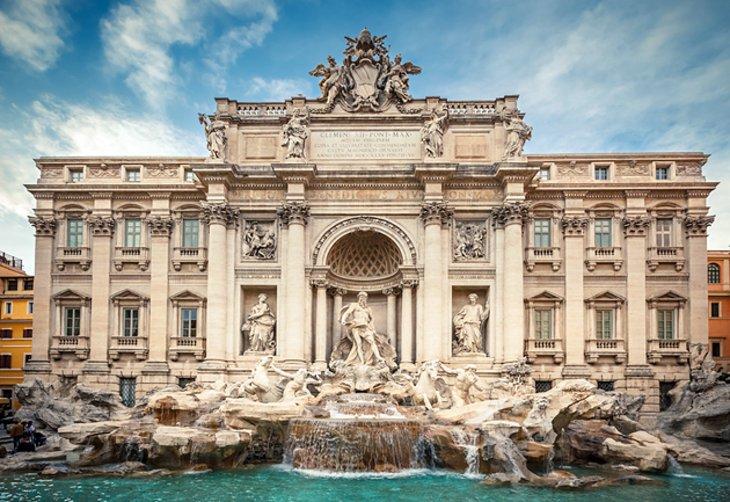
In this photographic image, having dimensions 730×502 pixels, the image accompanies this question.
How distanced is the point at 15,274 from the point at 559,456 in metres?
39.6

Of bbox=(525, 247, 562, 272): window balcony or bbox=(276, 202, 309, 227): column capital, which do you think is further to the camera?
bbox=(525, 247, 562, 272): window balcony

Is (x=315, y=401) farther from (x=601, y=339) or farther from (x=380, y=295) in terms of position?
(x=601, y=339)

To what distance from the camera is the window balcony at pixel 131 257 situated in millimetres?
27594

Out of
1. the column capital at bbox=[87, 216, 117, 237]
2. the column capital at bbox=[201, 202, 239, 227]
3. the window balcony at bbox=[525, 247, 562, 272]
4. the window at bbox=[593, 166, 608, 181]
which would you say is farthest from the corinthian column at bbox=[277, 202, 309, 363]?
the window at bbox=[593, 166, 608, 181]

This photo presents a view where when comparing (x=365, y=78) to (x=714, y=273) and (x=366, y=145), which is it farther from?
(x=714, y=273)

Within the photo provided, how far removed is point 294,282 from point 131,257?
867cm

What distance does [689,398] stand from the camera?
24422mm

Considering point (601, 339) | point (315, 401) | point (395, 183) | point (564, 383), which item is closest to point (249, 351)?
point (315, 401)

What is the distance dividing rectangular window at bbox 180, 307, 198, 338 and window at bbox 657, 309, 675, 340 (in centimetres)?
2226

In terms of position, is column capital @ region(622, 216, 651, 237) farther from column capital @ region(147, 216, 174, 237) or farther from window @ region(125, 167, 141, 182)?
window @ region(125, 167, 141, 182)

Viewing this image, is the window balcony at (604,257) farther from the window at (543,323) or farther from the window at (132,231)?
the window at (132,231)

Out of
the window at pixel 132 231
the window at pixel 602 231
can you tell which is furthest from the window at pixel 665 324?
the window at pixel 132 231

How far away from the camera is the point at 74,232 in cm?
2823

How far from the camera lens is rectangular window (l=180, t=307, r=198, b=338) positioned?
89.8ft
